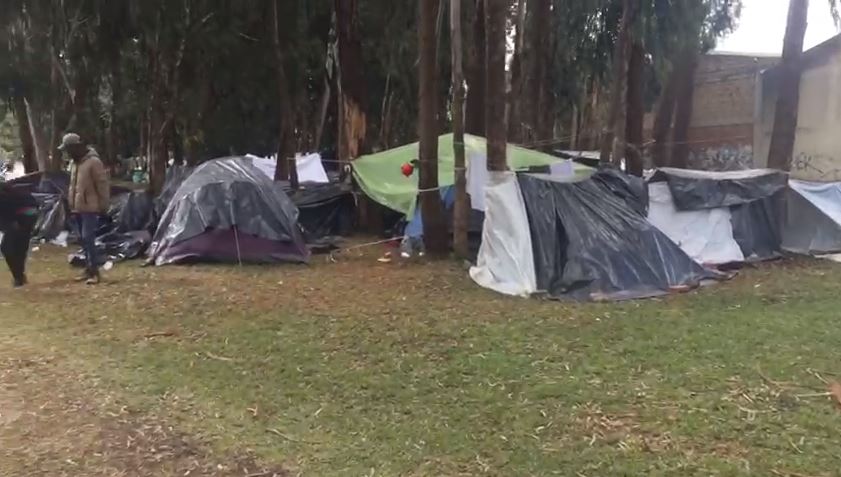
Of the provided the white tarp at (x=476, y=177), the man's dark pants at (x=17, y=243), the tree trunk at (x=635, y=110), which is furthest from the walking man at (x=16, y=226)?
the tree trunk at (x=635, y=110)

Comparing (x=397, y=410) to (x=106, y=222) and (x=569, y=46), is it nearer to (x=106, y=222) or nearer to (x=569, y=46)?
(x=106, y=222)

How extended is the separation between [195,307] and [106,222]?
6533mm

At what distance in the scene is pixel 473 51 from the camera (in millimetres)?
15680

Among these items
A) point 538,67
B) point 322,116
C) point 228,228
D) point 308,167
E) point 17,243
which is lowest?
point 308,167

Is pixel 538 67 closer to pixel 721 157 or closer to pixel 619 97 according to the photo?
pixel 619 97

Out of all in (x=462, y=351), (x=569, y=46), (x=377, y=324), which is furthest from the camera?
(x=569, y=46)

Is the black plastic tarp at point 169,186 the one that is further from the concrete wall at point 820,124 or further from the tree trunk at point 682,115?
the concrete wall at point 820,124

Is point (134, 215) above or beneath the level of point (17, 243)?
beneath

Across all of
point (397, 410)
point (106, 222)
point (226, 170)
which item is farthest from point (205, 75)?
point (397, 410)

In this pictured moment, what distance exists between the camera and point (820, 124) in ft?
73.3

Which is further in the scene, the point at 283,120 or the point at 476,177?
the point at 283,120

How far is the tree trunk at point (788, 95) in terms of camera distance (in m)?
12.8

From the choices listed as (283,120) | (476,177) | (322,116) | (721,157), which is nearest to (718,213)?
(476,177)

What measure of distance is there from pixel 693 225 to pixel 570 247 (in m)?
3.23
